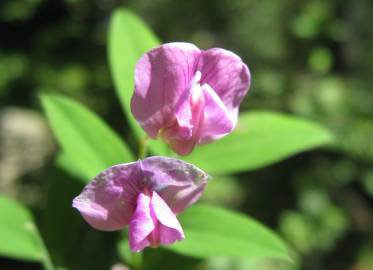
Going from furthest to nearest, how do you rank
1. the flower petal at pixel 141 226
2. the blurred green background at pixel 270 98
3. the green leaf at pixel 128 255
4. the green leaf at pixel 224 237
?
the blurred green background at pixel 270 98, the green leaf at pixel 128 255, the green leaf at pixel 224 237, the flower petal at pixel 141 226

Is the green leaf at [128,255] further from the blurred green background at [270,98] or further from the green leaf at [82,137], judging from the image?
the blurred green background at [270,98]

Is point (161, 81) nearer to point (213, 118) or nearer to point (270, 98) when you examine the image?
point (213, 118)

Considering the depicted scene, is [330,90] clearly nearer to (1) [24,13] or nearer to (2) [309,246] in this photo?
(2) [309,246]

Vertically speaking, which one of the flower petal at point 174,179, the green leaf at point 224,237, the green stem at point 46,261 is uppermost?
the flower petal at point 174,179

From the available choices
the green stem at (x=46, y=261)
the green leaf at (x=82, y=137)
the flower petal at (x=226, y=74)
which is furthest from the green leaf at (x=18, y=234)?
the flower petal at (x=226, y=74)

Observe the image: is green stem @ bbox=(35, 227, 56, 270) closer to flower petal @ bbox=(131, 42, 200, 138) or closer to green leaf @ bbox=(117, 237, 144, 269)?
green leaf @ bbox=(117, 237, 144, 269)

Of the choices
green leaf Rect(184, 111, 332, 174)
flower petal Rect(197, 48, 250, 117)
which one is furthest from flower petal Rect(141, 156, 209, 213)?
green leaf Rect(184, 111, 332, 174)

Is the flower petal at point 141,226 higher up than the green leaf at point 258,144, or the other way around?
the flower petal at point 141,226

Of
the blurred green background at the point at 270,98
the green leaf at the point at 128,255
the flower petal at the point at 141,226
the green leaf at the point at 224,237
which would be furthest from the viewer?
the blurred green background at the point at 270,98
